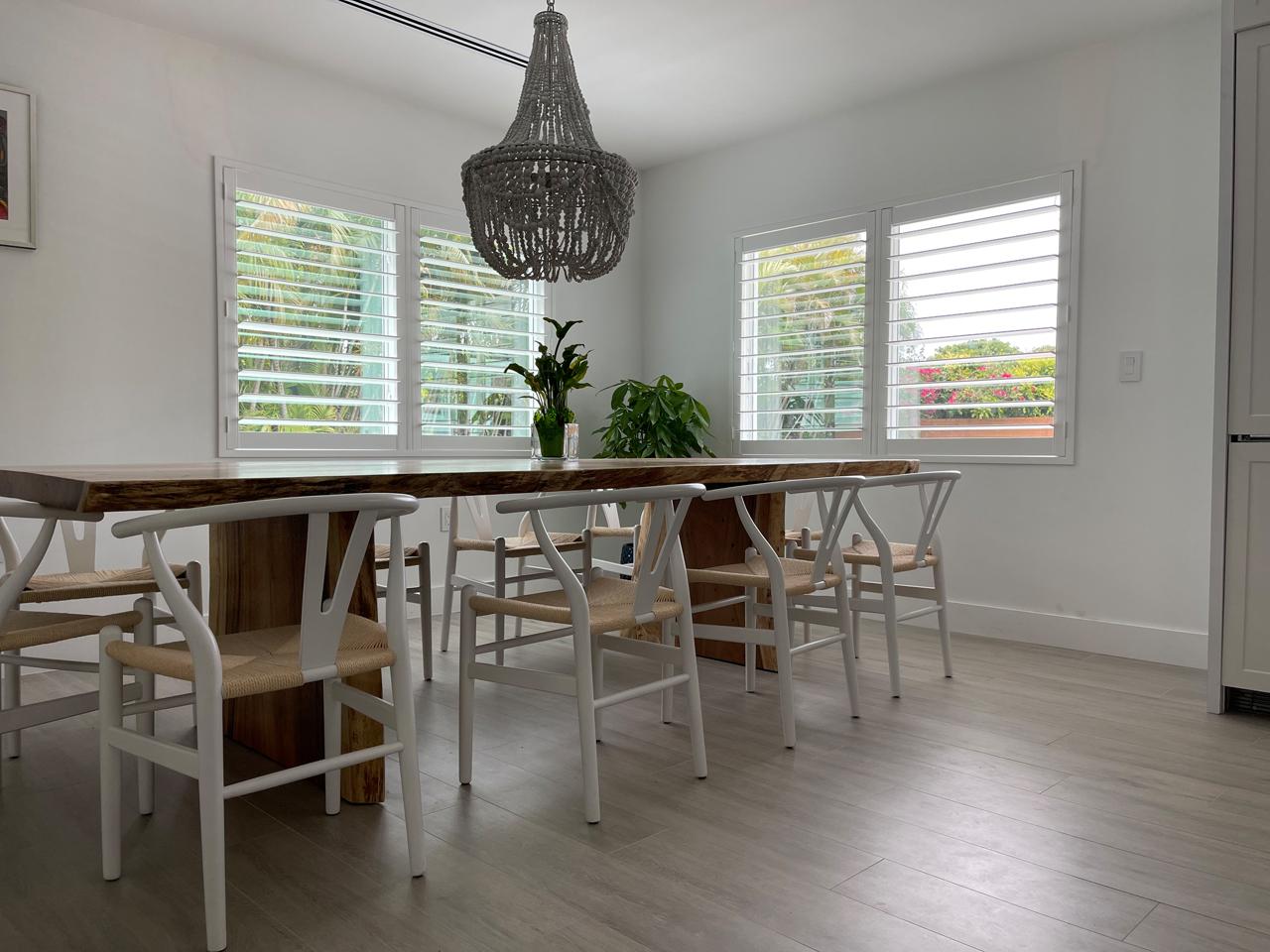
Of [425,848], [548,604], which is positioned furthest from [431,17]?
[425,848]

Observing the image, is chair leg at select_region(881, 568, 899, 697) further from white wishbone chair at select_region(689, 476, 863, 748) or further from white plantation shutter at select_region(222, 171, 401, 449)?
white plantation shutter at select_region(222, 171, 401, 449)

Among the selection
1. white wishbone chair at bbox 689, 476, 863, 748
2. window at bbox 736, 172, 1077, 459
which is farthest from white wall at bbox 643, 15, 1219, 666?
white wishbone chair at bbox 689, 476, 863, 748

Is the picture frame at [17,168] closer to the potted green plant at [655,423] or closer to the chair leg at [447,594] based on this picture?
the chair leg at [447,594]

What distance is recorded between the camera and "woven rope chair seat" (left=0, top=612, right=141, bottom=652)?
6.30ft

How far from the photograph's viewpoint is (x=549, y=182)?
2.72m

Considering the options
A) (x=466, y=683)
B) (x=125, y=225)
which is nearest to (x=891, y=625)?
(x=466, y=683)

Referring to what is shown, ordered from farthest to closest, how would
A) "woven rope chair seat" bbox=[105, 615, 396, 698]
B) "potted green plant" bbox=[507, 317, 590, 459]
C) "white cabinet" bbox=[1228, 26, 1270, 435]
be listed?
"potted green plant" bbox=[507, 317, 590, 459]
"white cabinet" bbox=[1228, 26, 1270, 435]
"woven rope chair seat" bbox=[105, 615, 396, 698]

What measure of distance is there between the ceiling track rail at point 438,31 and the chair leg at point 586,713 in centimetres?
237

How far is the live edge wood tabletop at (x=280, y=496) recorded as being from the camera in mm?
1675

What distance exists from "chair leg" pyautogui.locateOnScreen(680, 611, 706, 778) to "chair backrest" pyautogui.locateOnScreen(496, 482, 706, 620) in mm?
136

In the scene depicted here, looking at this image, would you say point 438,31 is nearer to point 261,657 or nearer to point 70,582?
point 70,582

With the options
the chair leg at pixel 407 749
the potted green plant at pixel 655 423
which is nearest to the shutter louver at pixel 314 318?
the potted green plant at pixel 655 423

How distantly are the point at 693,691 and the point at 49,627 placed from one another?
4.74 feet

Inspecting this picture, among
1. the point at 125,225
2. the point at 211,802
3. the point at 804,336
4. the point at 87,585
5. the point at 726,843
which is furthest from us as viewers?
the point at 804,336
